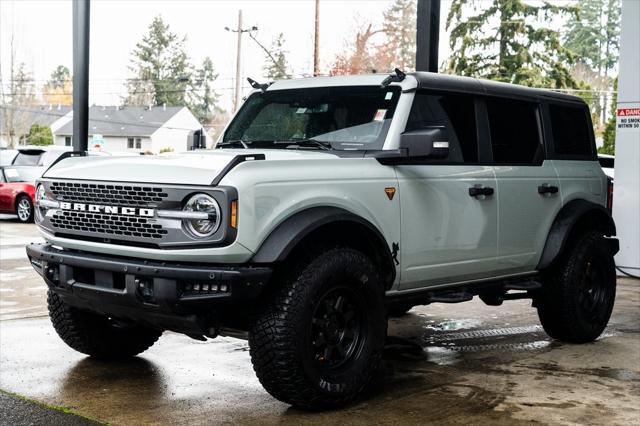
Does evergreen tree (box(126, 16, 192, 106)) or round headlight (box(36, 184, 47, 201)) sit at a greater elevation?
evergreen tree (box(126, 16, 192, 106))

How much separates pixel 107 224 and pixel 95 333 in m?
1.31

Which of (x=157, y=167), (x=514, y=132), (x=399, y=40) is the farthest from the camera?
(x=399, y=40)

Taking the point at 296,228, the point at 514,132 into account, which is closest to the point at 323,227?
the point at 296,228

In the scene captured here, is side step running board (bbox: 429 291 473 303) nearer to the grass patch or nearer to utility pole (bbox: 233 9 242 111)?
the grass patch

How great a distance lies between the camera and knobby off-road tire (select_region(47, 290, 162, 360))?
5.93 metres

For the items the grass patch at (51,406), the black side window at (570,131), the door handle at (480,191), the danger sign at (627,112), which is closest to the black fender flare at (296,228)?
the door handle at (480,191)

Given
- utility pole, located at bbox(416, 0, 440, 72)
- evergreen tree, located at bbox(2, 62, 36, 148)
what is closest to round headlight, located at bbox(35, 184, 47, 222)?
utility pole, located at bbox(416, 0, 440, 72)

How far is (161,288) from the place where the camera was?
182 inches

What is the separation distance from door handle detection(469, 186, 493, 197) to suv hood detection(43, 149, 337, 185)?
1118 millimetres

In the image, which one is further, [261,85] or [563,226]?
[563,226]

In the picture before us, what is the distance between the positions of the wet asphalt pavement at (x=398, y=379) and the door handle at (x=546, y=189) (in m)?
1.25

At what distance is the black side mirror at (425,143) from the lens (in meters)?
5.34

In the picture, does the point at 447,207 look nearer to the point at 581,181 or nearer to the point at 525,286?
the point at 525,286

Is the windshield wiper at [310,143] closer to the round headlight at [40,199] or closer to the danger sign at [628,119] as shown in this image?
the round headlight at [40,199]
